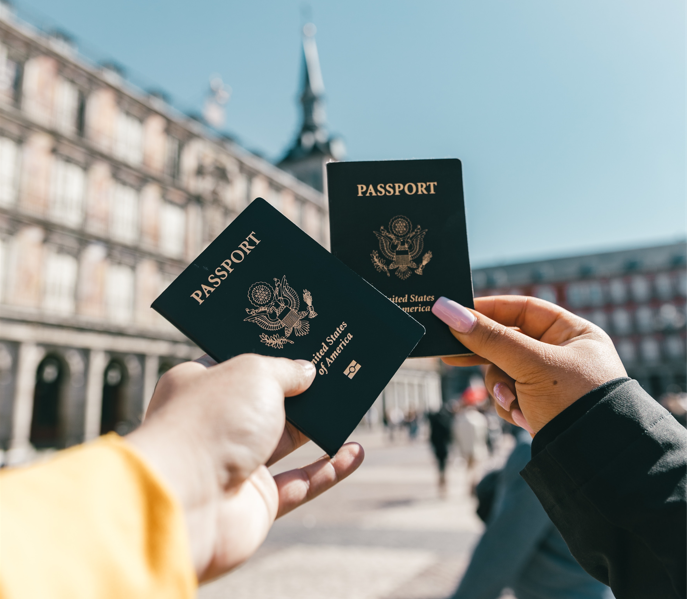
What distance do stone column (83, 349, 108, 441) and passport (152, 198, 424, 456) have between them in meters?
23.4

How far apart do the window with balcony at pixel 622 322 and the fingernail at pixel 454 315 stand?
207ft

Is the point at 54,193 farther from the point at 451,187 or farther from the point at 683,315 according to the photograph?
the point at 683,315

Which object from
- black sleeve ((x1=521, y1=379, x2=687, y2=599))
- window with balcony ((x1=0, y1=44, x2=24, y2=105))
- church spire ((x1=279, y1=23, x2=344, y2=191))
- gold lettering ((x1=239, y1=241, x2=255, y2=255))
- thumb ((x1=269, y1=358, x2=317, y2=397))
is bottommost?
black sleeve ((x1=521, y1=379, x2=687, y2=599))

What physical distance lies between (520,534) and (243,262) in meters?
2.11

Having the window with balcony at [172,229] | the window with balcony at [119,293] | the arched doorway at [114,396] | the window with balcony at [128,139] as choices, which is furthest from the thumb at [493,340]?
the window with balcony at [172,229]

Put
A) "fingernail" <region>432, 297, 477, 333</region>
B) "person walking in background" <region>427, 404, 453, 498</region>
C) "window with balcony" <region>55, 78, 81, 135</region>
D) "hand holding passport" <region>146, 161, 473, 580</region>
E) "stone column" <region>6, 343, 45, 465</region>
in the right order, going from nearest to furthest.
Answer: "hand holding passport" <region>146, 161, 473, 580</region> → "fingernail" <region>432, 297, 477, 333</region> → "person walking in background" <region>427, 404, 453, 498</region> → "stone column" <region>6, 343, 45, 465</region> → "window with balcony" <region>55, 78, 81, 135</region>

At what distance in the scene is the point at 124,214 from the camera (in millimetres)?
24953

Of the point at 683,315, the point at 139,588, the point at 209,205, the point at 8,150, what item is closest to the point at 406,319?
the point at 139,588

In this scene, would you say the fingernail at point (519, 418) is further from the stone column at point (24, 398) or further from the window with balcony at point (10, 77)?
the window with balcony at point (10, 77)

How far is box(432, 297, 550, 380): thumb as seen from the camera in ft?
4.91

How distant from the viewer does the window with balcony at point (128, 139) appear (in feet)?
81.6

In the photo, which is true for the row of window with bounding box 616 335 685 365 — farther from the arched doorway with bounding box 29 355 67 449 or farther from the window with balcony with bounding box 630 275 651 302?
the arched doorway with bounding box 29 355 67 449

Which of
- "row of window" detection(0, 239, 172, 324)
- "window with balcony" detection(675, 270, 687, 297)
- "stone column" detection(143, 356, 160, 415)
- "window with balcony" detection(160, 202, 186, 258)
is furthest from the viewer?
"window with balcony" detection(675, 270, 687, 297)

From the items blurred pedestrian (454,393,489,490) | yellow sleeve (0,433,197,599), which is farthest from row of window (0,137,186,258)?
yellow sleeve (0,433,197,599)
